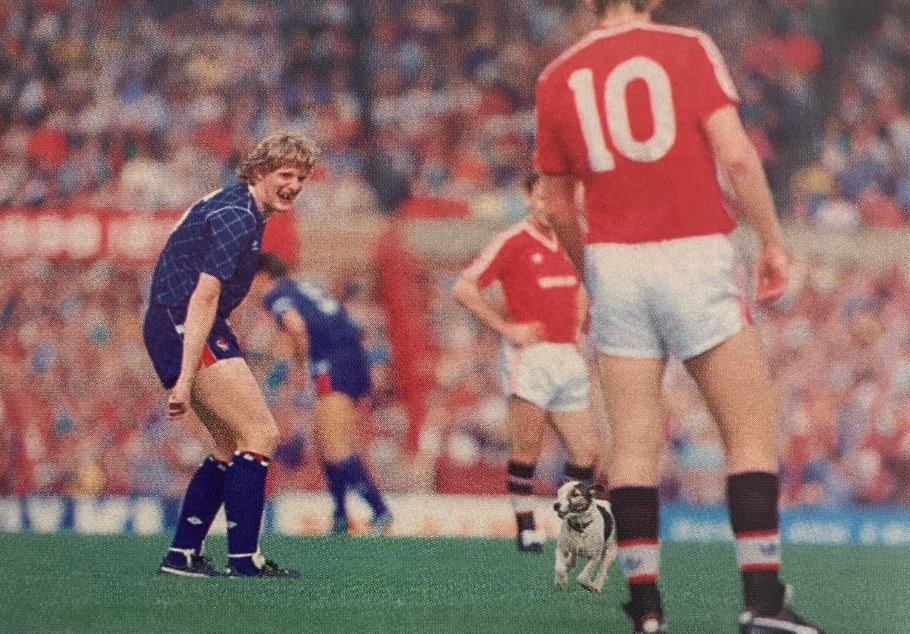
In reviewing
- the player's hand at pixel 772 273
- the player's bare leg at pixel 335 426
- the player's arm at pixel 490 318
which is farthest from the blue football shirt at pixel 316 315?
the player's hand at pixel 772 273

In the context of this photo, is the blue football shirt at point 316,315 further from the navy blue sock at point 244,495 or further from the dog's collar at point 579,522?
the dog's collar at point 579,522

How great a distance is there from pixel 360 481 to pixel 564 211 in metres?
6.21

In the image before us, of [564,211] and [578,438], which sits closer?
[564,211]

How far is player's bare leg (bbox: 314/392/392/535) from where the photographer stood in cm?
1151

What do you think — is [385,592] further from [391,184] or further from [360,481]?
[391,184]

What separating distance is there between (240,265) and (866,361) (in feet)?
33.8

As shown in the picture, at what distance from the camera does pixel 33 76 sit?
19.5 m

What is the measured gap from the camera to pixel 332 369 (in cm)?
1192

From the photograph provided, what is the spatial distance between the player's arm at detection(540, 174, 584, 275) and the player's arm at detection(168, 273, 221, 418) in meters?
1.90

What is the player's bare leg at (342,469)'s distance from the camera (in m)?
11.5

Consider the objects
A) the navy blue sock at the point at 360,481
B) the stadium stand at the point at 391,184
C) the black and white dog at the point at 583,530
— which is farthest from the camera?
the stadium stand at the point at 391,184

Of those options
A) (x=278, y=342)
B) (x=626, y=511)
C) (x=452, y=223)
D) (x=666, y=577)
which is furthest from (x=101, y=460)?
(x=626, y=511)

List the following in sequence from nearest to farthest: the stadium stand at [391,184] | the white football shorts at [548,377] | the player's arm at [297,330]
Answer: the white football shorts at [548,377]
the player's arm at [297,330]
the stadium stand at [391,184]

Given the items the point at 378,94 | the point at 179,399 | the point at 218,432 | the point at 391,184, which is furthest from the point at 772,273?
the point at 378,94
